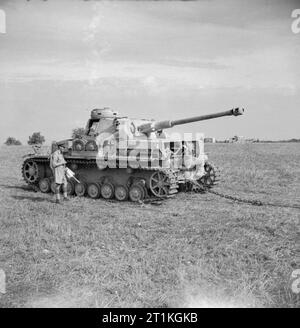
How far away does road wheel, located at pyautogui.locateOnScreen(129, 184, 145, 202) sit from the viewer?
1352cm

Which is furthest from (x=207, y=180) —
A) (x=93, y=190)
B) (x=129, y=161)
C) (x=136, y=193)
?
(x=93, y=190)

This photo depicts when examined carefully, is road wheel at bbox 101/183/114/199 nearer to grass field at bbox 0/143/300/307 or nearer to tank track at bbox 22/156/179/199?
tank track at bbox 22/156/179/199

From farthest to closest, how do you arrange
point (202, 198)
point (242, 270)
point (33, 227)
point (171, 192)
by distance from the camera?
point (202, 198), point (171, 192), point (33, 227), point (242, 270)

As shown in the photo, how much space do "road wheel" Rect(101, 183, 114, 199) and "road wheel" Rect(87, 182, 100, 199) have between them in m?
0.17

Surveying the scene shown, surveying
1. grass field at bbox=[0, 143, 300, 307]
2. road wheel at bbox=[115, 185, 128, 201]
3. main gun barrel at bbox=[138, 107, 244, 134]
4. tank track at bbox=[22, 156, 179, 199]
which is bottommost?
grass field at bbox=[0, 143, 300, 307]

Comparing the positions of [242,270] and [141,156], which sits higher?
[141,156]

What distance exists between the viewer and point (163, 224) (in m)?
9.99

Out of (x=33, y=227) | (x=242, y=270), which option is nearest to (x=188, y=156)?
(x=33, y=227)

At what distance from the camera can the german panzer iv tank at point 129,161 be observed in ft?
43.8

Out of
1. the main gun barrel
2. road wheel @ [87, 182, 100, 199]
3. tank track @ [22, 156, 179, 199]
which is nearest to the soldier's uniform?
tank track @ [22, 156, 179, 199]

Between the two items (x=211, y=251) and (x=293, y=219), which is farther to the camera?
(x=293, y=219)
